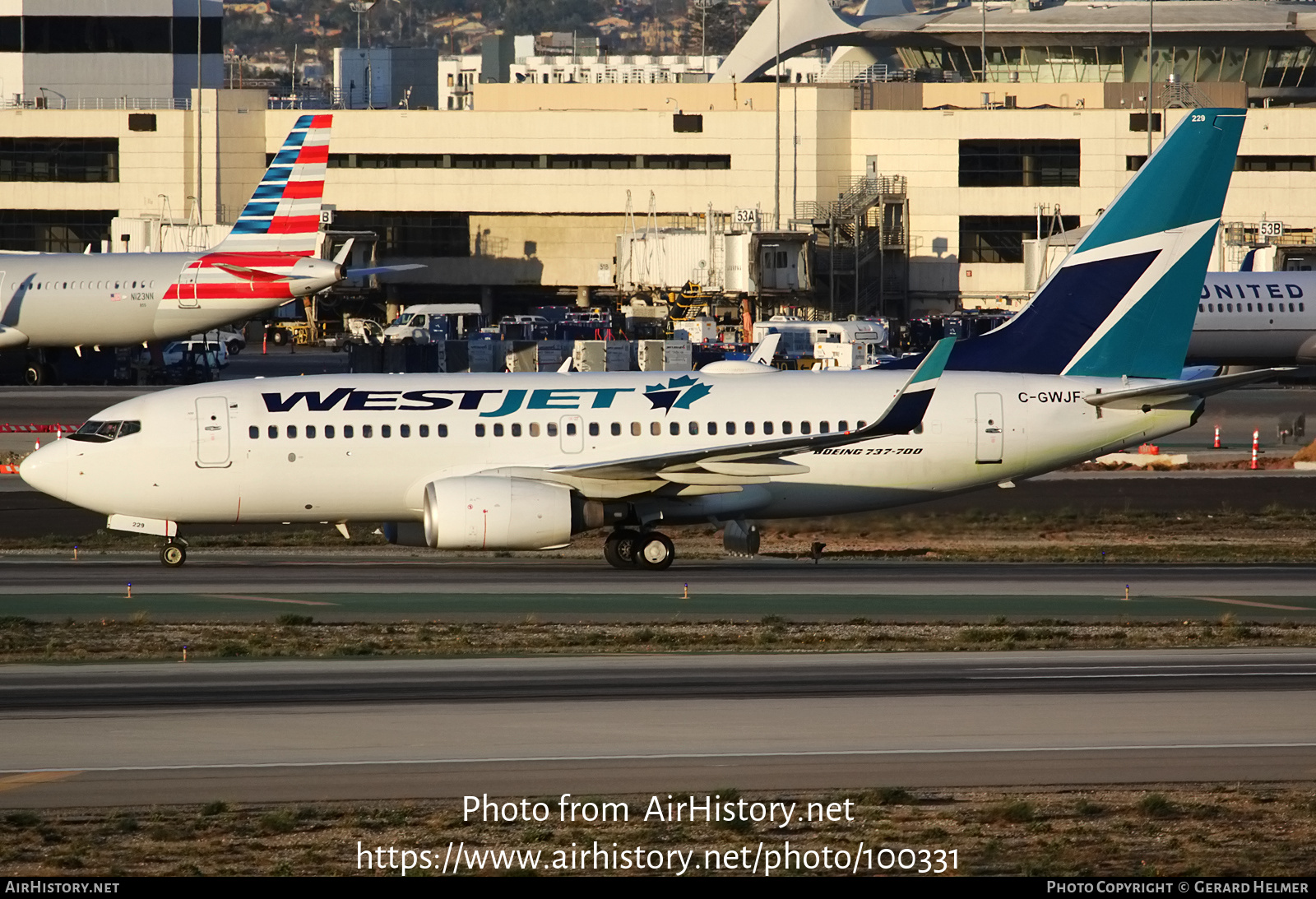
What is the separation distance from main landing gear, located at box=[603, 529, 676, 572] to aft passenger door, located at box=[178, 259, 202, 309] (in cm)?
4633

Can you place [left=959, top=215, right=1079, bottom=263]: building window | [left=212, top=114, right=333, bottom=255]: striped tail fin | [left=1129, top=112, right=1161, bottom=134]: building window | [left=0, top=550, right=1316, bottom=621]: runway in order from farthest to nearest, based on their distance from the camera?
[left=959, top=215, right=1079, bottom=263]: building window, [left=1129, top=112, right=1161, bottom=134]: building window, [left=212, top=114, right=333, bottom=255]: striped tail fin, [left=0, top=550, right=1316, bottom=621]: runway

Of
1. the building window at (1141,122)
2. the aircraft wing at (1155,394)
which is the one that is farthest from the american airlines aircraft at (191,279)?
the building window at (1141,122)

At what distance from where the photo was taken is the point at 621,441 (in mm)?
34906

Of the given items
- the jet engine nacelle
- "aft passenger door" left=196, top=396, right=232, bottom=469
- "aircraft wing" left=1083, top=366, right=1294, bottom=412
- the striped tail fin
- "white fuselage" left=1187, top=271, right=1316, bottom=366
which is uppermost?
the striped tail fin

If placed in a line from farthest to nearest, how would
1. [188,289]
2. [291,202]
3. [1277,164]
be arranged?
[1277,164] → [188,289] → [291,202]

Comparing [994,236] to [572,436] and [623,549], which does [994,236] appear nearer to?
[623,549]

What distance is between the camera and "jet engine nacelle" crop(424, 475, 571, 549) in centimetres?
3300

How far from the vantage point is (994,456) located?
3531 centimetres

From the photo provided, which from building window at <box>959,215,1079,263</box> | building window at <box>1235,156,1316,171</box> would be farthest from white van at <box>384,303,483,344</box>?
building window at <box>1235,156,1316,171</box>

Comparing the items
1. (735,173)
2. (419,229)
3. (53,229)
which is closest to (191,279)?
(419,229)

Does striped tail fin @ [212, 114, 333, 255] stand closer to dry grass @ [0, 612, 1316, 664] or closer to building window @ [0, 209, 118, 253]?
building window @ [0, 209, 118, 253]

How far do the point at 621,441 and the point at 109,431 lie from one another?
10.4m

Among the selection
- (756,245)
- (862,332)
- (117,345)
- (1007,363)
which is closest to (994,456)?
(1007,363)

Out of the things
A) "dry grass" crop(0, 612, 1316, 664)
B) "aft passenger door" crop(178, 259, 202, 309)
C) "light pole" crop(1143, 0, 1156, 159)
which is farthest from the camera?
"light pole" crop(1143, 0, 1156, 159)
